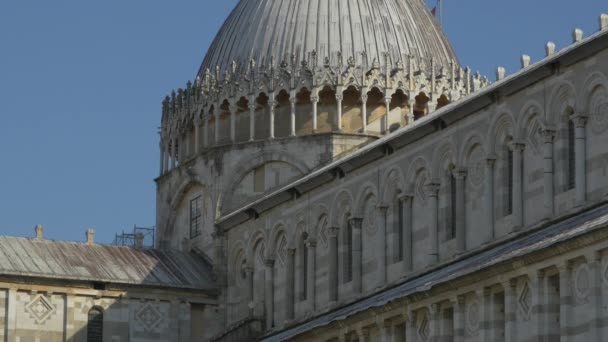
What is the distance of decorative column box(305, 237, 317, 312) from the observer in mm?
71688

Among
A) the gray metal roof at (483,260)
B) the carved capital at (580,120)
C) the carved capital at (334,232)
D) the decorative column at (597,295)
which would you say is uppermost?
the carved capital at (580,120)

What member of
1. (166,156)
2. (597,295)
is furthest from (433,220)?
(166,156)

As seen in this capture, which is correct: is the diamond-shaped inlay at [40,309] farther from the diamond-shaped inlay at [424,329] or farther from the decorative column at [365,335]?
the diamond-shaped inlay at [424,329]

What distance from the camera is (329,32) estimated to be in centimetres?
8094

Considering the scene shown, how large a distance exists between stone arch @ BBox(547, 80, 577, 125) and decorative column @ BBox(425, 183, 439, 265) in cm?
684

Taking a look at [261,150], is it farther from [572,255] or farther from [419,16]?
[572,255]

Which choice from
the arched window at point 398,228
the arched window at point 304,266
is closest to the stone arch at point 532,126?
the arched window at point 398,228

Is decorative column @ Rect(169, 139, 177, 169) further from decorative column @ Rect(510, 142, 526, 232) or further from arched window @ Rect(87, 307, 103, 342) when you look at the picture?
decorative column @ Rect(510, 142, 526, 232)

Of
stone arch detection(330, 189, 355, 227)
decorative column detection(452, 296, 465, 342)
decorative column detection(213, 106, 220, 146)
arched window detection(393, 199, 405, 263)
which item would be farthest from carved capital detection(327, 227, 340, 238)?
decorative column detection(452, 296, 465, 342)

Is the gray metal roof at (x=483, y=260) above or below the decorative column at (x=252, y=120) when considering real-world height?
below

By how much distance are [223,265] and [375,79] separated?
8528mm

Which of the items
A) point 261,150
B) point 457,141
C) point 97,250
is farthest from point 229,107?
point 457,141

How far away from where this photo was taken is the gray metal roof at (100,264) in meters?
75.2

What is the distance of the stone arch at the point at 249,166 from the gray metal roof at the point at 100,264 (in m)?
2.45
